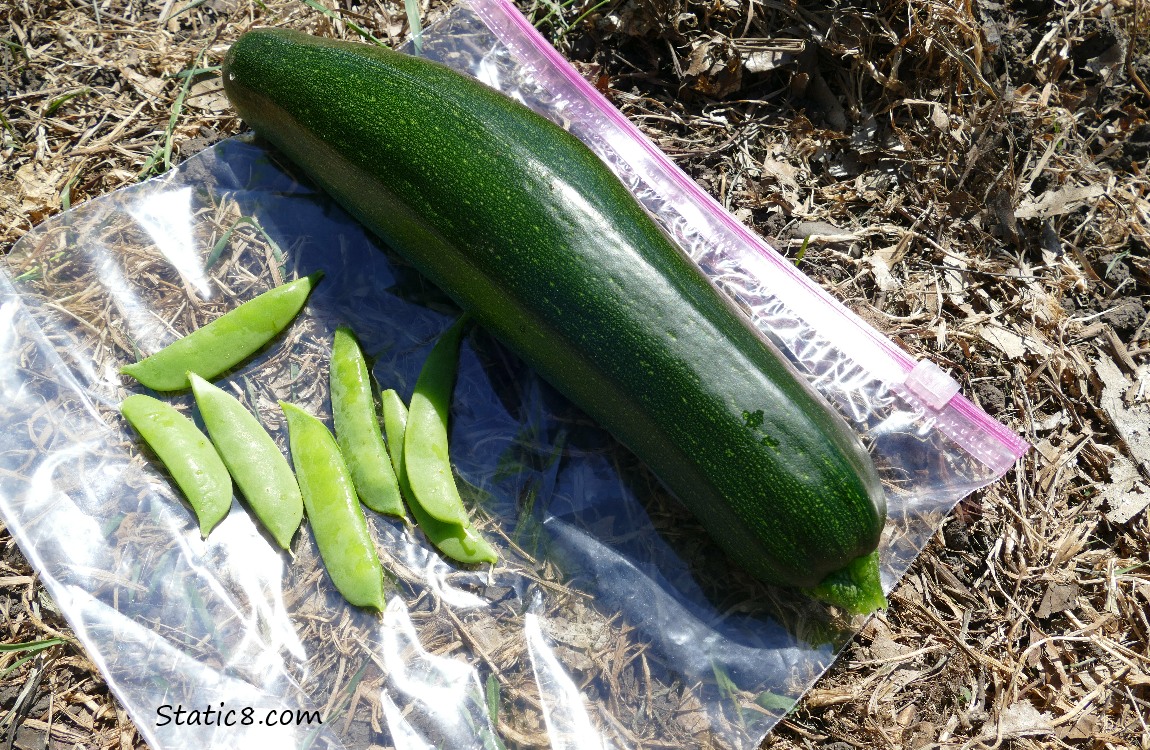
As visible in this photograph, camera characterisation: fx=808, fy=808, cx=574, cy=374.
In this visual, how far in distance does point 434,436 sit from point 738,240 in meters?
1.56

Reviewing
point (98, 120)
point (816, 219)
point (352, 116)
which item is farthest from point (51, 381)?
point (816, 219)

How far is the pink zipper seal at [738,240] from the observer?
3.21 meters

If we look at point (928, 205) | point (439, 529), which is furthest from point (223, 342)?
point (928, 205)

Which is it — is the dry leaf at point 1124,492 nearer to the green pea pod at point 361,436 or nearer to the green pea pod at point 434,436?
the green pea pod at point 434,436

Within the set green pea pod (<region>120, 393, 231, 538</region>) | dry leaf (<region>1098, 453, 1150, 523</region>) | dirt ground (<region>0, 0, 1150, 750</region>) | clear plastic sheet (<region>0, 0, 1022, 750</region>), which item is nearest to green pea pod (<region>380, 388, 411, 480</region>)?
clear plastic sheet (<region>0, 0, 1022, 750</region>)

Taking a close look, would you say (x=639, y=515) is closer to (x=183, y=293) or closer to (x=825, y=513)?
(x=825, y=513)

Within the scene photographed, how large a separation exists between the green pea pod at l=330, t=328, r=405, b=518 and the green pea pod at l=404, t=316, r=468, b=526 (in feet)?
0.35

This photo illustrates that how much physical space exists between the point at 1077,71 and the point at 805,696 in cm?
331

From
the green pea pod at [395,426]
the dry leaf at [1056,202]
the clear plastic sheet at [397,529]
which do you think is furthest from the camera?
the dry leaf at [1056,202]

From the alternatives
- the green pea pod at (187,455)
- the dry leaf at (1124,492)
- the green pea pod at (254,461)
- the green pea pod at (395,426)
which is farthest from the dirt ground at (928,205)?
the green pea pod at (395,426)

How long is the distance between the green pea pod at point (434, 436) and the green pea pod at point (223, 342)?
25.4 inches

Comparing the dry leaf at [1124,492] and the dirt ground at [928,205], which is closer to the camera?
the dirt ground at [928,205]

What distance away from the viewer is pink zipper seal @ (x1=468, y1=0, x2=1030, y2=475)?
321 cm

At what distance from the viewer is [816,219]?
375 cm
